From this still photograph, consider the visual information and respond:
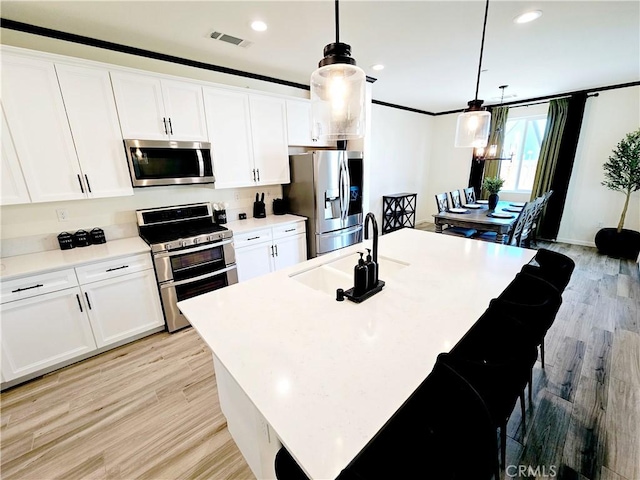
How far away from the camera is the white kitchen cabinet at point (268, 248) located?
120 inches

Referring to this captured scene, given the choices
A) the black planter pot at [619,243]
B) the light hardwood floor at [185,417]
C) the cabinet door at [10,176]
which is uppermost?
the cabinet door at [10,176]

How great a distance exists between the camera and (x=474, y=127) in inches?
81.0

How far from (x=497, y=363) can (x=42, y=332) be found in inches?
118

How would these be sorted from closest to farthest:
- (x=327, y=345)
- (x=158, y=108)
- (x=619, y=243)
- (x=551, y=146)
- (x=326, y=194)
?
(x=327, y=345) → (x=158, y=108) → (x=326, y=194) → (x=619, y=243) → (x=551, y=146)

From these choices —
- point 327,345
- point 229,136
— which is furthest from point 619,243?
point 229,136

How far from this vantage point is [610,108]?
4340mm

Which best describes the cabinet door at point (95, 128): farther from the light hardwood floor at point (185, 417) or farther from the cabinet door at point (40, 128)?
the light hardwood floor at point (185, 417)

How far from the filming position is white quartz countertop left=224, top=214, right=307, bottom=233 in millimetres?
3064

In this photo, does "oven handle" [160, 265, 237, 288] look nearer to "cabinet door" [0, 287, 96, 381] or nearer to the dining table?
"cabinet door" [0, 287, 96, 381]

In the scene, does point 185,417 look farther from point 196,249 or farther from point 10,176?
point 10,176

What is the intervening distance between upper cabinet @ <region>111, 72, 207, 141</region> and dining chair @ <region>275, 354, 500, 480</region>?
109 inches

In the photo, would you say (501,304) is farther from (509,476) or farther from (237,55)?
(237,55)

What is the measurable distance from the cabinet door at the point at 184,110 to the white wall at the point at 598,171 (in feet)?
19.9

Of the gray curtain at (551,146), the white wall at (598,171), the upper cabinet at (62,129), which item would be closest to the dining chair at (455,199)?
the gray curtain at (551,146)
